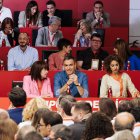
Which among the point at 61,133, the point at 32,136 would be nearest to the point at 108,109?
the point at 61,133

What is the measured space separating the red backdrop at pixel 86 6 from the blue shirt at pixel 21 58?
11.6 feet

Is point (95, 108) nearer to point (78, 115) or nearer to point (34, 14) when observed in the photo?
point (78, 115)

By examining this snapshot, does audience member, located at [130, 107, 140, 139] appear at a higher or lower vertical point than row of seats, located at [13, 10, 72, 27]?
lower

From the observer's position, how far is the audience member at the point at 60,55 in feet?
45.5

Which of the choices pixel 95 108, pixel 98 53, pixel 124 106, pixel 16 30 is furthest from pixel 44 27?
pixel 124 106

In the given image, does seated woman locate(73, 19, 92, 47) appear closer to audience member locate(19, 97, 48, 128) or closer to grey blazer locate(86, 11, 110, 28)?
grey blazer locate(86, 11, 110, 28)

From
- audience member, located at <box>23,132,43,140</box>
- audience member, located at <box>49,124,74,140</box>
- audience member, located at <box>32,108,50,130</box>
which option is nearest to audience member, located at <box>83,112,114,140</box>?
audience member, located at <box>49,124,74,140</box>

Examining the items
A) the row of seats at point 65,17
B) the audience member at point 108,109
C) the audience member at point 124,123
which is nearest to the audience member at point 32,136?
the audience member at point 124,123

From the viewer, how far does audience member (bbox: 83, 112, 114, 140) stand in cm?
774

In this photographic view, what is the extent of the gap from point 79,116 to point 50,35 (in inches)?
273

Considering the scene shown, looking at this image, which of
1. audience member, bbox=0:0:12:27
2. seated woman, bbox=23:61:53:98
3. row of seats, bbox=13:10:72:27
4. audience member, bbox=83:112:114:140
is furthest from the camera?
row of seats, bbox=13:10:72:27

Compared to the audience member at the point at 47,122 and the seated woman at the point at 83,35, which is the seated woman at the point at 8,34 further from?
the audience member at the point at 47,122

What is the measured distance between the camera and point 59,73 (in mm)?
12539

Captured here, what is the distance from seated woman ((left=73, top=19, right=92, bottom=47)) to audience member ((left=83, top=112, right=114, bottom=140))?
7453mm
